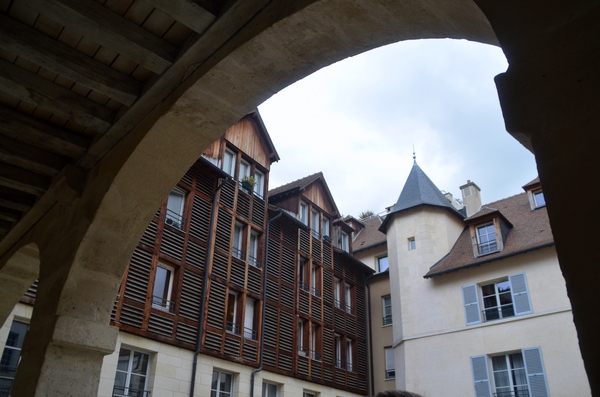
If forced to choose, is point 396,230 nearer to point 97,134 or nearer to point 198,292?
point 198,292

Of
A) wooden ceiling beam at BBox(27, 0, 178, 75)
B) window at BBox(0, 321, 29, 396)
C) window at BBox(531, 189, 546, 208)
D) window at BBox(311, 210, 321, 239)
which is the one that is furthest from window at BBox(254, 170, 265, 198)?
wooden ceiling beam at BBox(27, 0, 178, 75)

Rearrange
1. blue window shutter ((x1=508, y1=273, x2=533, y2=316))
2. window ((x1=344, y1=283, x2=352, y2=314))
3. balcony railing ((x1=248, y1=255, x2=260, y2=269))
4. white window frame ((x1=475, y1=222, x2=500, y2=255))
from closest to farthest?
blue window shutter ((x1=508, y1=273, x2=533, y2=316)) → balcony railing ((x1=248, y1=255, x2=260, y2=269)) → white window frame ((x1=475, y1=222, x2=500, y2=255)) → window ((x1=344, y1=283, x2=352, y2=314))

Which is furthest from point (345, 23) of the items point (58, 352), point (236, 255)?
point (236, 255)

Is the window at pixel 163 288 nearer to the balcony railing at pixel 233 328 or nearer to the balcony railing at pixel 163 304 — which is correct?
the balcony railing at pixel 163 304

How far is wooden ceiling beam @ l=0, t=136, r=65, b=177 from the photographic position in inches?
153

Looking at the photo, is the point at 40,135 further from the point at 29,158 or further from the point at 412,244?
the point at 412,244

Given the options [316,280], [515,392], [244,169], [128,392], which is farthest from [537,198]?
[128,392]

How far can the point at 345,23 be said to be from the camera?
2453 millimetres

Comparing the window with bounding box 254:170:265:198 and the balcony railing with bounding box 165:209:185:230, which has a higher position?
the window with bounding box 254:170:265:198

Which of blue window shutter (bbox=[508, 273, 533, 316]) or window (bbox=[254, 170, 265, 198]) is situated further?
window (bbox=[254, 170, 265, 198])

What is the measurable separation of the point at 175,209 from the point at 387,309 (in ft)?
34.4

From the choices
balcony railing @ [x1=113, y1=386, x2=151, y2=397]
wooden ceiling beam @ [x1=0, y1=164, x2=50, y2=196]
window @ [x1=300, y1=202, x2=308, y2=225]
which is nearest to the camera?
wooden ceiling beam @ [x1=0, y1=164, x2=50, y2=196]

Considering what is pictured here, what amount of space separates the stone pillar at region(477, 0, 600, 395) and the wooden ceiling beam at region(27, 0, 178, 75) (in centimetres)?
215

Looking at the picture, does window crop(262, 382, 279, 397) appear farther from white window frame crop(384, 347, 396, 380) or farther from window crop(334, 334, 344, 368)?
white window frame crop(384, 347, 396, 380)
